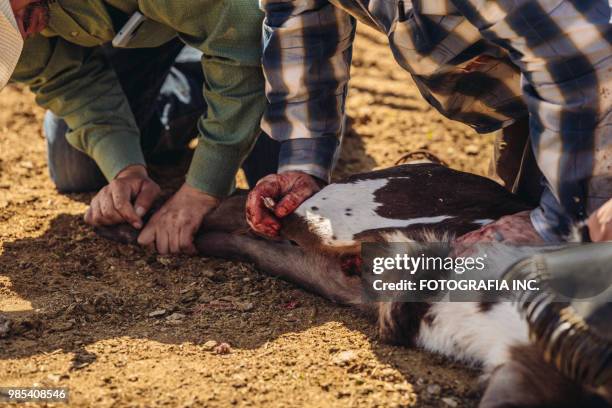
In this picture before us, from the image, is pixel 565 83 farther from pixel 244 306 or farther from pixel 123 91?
pixel 123 91

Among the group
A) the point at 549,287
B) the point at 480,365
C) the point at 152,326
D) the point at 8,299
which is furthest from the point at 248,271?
the point at 549,287

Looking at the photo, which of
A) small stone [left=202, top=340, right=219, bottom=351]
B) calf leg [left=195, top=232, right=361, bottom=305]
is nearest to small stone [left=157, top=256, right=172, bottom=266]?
calf leg [left=195, top=232, right=361, bottom=305]

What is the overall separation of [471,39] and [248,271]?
124 cm

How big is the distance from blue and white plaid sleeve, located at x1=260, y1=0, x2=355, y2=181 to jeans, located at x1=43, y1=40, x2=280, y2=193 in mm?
851

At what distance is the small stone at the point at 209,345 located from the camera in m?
2.62

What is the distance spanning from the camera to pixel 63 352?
8.45 feet

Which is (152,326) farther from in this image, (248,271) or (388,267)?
(388,267)

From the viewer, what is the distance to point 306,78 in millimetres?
3039

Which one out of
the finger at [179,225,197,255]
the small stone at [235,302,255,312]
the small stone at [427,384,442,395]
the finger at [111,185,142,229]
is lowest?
the small stone at [235,302,255,312]

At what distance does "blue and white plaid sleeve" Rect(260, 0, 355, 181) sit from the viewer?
2.99 m

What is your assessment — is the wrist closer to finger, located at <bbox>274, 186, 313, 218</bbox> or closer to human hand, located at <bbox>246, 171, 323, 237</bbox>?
human hand, located at <bbox>246, 171, 323, 237</bbox>

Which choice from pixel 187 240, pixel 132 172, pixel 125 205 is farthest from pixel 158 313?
pixel 132 172

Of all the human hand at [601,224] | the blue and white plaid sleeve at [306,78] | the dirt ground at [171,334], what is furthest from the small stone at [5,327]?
the human hand at [601,224]

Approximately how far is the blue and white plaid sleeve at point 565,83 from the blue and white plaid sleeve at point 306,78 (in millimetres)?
716
